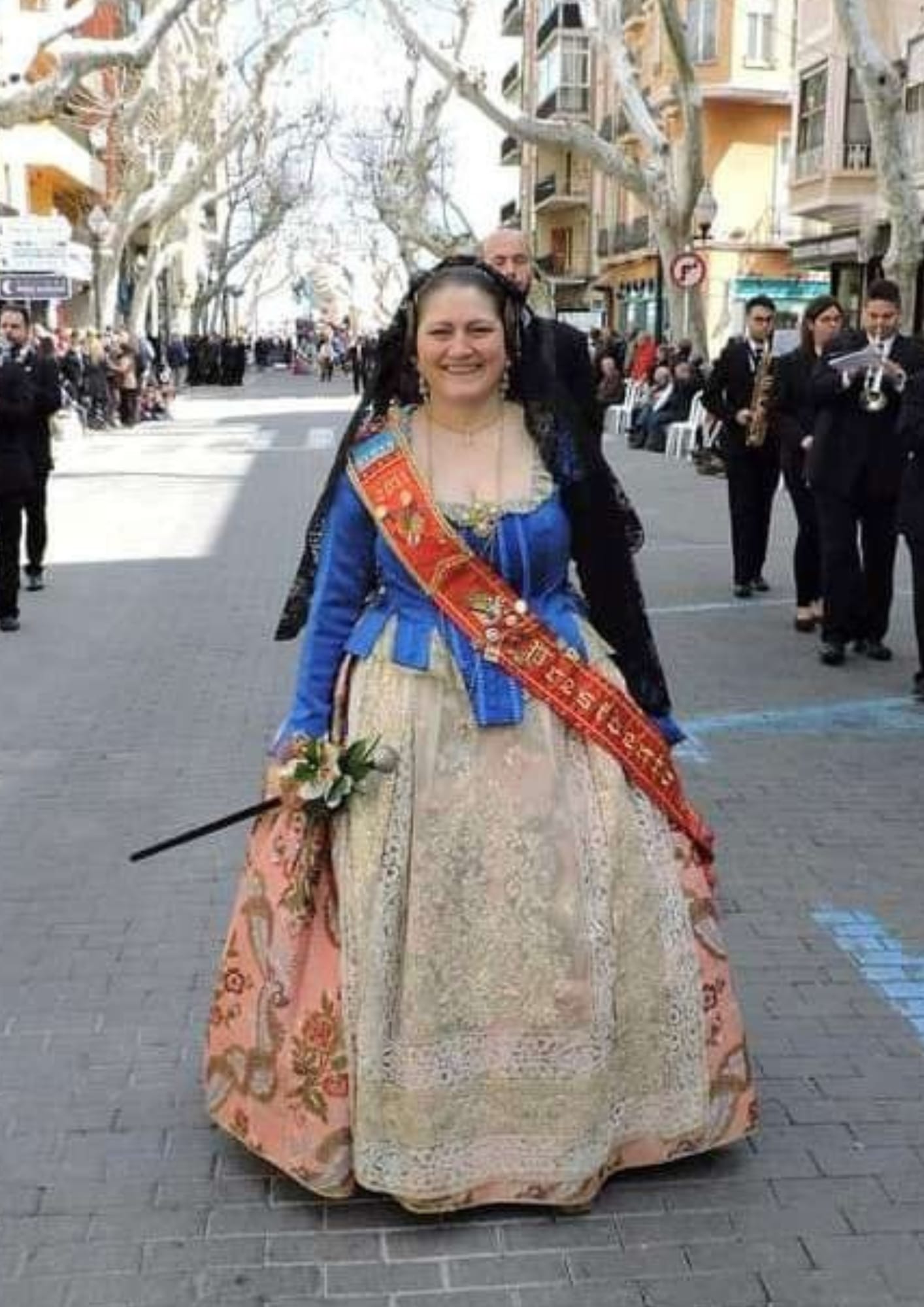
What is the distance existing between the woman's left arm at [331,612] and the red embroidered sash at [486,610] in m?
0.10

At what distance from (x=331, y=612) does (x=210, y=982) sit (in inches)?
→ 60.0

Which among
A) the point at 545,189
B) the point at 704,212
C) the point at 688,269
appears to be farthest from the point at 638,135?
the point at 545,189

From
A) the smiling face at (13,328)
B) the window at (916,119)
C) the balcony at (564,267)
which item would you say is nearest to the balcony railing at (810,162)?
the window at (916,119)

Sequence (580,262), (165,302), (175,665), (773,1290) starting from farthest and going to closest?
(580,262)
(165,302)
(175,665)
(773,1290)

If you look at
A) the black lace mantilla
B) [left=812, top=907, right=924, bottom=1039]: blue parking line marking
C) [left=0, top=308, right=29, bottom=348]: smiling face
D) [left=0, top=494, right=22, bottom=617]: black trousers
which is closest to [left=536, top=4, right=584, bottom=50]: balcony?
[left=0, top=308, right=29, bottom=348]: smiling face

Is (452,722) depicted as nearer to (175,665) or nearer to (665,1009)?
(665,1009)

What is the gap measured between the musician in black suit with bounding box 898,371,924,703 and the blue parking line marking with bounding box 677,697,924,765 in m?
0.25

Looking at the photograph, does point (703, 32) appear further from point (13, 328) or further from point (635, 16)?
point (13, 328)

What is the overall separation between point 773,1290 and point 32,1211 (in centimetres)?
145

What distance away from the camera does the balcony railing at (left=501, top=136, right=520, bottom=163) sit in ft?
246

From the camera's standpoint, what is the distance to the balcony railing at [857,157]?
A: 2938 cm

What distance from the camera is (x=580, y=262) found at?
61.5 m

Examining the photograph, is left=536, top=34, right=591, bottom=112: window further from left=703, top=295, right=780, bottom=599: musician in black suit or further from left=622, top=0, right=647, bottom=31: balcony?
left=703, top=295, right=780, bottom=599: musician in black suit

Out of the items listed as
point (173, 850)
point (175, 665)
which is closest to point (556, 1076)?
point (173, 850)
